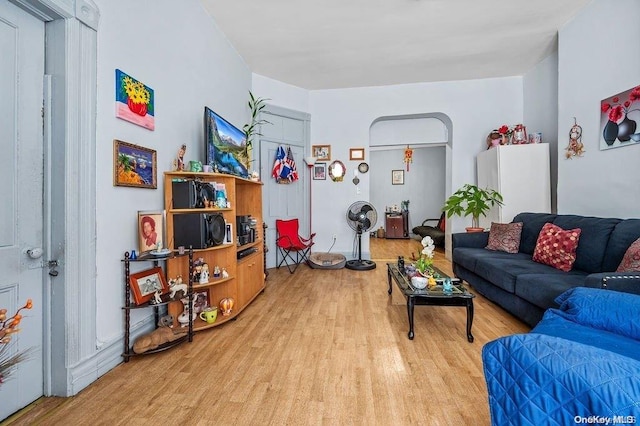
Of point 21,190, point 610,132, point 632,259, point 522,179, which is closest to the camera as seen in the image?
point 21,190

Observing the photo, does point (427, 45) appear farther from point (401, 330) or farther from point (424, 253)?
point (401, 330)

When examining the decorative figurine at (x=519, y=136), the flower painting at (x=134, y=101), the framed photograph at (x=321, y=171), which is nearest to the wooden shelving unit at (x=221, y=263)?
the flower painting at (x=134, y=101)

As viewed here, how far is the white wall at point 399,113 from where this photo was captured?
459cm

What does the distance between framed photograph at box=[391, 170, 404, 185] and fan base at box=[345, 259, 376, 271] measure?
438 centimetres

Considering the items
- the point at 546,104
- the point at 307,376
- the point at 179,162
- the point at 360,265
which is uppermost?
the point at 546,104

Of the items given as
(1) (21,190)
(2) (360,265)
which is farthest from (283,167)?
(1) (21,190)

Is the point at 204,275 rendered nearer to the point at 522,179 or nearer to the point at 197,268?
the point at 197,268

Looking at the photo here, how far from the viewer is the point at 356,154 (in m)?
4.93

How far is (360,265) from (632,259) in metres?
2.98

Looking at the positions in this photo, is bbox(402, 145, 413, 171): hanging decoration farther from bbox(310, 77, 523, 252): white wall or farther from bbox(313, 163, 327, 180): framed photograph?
bbox(313, 163, 327, 180): framed photograph

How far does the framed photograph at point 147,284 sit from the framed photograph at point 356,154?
359 centimetres

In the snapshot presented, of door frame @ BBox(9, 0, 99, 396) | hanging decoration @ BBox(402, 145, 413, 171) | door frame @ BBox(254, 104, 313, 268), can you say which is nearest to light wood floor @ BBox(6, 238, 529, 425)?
door frame @ BBox(9, 0, 99, 396)

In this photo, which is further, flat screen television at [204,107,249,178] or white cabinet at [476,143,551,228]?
white cabinet at [476,143,551,228]

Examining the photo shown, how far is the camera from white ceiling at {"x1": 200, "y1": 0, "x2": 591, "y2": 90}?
289cm
